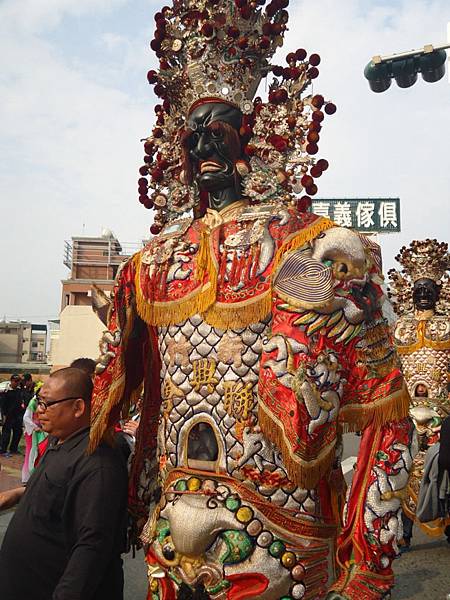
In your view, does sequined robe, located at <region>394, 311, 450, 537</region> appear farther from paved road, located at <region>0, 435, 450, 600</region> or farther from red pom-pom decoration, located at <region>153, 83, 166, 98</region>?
red pom-pom decoration, located at <region>153, 83, 166, 98</region>

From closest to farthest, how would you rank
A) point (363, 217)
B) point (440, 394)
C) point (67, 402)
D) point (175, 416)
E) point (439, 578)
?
point (175, 416) → point (67, 402) → point (439, 578) → point (440, 394) → point (363, 217)

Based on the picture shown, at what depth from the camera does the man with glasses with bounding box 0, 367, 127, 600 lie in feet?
7.14

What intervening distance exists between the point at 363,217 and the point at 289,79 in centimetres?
4285

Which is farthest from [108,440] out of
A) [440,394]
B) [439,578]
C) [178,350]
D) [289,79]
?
[440,394]

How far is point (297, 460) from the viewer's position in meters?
1.92

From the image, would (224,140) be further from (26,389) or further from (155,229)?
(26,389)

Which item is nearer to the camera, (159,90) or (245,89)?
(245,89)

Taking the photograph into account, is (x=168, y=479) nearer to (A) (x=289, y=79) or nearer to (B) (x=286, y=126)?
(B) (x=286, y=126)

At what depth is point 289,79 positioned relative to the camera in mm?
2551

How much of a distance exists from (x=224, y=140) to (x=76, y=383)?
1.16 metres

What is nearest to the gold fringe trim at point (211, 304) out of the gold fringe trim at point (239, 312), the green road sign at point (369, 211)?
the gold fringe trim at point (239, 312)

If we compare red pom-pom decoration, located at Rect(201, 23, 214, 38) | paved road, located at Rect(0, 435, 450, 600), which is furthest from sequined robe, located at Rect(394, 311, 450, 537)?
red pom-pom decoration, located at Rect(201, 23, 214, 38)

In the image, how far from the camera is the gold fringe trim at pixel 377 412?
78.8 inches

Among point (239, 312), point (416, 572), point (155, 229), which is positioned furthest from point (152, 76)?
point (416, 572)
